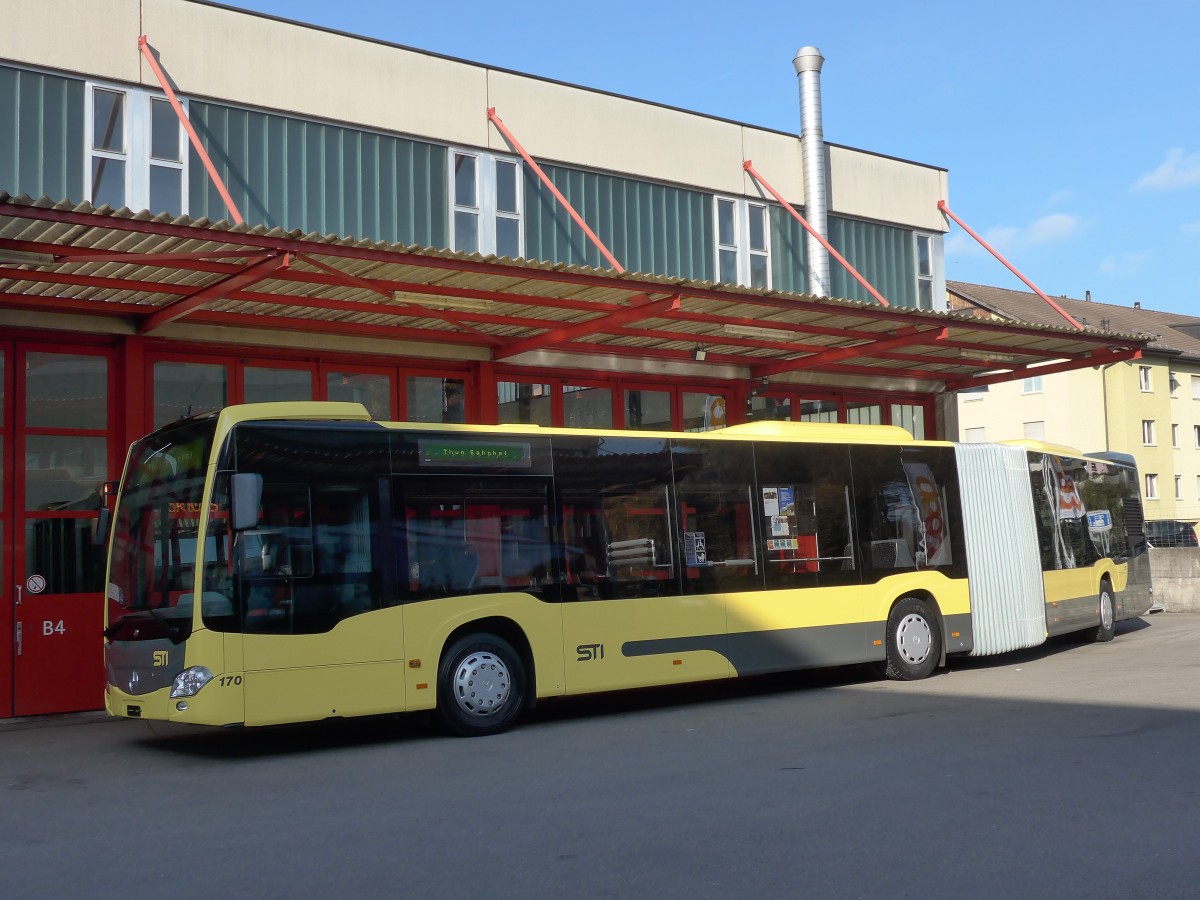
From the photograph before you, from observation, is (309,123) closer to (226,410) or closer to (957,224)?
(226,410)

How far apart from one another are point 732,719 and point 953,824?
16.4 feet

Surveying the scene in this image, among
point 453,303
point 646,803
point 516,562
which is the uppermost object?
point 453,303

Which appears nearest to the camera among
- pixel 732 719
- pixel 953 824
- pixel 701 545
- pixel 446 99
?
pixel 953 824

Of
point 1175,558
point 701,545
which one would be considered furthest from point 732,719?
point 1175,558

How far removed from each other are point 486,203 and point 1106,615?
10.7 meters

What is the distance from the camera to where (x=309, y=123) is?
53.4ft

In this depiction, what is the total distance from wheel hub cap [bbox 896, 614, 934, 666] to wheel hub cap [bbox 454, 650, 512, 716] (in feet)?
17.3

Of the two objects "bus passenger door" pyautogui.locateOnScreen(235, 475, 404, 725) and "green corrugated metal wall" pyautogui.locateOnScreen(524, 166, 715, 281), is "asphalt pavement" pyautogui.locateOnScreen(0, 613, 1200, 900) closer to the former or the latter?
"bus passenger door" pyautogui.locateOnScreen(235, 475, 404, 725)

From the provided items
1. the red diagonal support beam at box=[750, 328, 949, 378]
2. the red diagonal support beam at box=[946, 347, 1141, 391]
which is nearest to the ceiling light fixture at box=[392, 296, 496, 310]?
the red diagonal support beam at box=[750, 328, 949, 378]

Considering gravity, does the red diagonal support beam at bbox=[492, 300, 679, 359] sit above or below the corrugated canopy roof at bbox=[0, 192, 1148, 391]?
below

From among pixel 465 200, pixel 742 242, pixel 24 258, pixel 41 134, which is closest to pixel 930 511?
pixel 742 242

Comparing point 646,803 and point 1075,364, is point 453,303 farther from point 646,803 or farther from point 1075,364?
point 1075,364

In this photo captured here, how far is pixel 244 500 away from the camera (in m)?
9.88

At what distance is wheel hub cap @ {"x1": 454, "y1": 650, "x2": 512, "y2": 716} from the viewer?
440 inches
